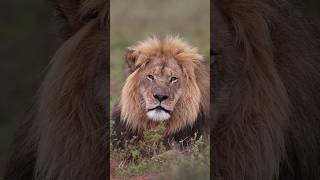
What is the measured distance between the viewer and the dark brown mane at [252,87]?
263 cm

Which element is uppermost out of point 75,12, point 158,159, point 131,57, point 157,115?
point 75,12

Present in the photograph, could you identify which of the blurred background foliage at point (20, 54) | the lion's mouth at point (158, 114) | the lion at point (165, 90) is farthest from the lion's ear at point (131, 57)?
the blurred background foliage at point (20, 54)

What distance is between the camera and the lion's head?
254 cm

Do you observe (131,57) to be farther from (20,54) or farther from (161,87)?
(20,54)

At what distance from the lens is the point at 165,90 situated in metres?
2.53

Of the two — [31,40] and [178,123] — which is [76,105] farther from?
[31,40]

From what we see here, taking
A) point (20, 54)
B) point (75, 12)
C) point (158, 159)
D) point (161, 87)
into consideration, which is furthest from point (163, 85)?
point (20, 54)

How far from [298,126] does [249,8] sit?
16.4 inches

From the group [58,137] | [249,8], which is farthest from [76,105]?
[249,8]

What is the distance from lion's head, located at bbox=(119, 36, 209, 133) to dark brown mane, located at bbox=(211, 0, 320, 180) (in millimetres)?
80

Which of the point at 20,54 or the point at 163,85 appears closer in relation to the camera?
the point at 163,85

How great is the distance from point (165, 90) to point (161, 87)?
0.02m

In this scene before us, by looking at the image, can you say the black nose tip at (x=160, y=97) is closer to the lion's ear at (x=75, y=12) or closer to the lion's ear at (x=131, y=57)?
the lion's ear at (x=131, y=57)

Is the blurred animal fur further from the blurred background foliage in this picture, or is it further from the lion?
the blurred background foliage
